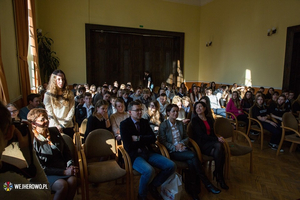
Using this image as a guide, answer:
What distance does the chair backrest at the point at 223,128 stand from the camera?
3.59 m

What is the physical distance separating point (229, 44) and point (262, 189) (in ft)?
29.1

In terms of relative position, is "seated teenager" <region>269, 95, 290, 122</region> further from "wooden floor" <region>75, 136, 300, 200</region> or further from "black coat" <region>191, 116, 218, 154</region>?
"black coat" <region>191, 116, 218, 154</region>

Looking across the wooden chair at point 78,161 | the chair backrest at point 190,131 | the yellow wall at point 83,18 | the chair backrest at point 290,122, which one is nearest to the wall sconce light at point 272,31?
the yellow wall at point 83,18

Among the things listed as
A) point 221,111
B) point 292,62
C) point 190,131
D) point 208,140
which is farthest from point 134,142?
point 292,62

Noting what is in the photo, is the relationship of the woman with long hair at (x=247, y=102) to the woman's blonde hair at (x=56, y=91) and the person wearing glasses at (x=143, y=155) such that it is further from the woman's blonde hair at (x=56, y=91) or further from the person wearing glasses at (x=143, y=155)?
the woman's blonde hair at (x=56, y=91)

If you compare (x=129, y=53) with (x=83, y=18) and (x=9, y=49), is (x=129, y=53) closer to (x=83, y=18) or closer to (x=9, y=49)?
(x=83, y=18)

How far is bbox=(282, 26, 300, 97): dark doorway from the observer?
750cm

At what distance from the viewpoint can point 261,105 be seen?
4969 millimetres

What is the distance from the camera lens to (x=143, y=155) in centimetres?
265

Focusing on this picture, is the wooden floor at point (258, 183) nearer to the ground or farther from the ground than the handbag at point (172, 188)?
nearer to the ground

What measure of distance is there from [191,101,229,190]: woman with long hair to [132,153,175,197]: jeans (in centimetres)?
79

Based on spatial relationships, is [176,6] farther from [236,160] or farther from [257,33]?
[236,160]

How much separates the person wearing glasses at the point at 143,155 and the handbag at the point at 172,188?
65mm

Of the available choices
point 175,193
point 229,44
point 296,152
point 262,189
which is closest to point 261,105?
point 296,152
